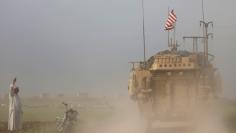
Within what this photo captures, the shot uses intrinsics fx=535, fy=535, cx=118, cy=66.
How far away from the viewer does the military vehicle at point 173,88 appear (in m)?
19.3

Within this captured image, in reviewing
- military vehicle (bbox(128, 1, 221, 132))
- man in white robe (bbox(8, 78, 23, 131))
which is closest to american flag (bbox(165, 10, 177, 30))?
military vehicle (bbox(128, 1, 221, 132))

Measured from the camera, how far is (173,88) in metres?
19.6

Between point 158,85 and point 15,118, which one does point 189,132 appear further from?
point 15,118

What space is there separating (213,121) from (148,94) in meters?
2.99

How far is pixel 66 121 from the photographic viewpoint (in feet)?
70.5

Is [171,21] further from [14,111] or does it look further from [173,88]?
[14,111]

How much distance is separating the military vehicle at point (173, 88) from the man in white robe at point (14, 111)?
248 inches

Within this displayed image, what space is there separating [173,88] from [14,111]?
780cm

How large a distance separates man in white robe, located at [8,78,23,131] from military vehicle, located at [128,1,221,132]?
6.31 m

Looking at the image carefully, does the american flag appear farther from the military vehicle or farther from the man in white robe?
the man in white robe

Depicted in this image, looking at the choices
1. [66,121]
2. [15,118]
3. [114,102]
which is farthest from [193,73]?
[114,102]

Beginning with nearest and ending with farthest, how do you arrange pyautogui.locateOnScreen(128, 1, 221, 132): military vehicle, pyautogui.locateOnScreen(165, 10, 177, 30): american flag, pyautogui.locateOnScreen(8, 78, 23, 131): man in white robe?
pyautogui.locateOnScreen(128, 1, 221, 132): military vehicle < pyautogui.locateOnScreen(8, 78, 23, 131): man in white robe < pyautogui.locateOnScreen(165, 10, 177, 30): american flag

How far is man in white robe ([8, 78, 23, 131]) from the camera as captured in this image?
2336cm

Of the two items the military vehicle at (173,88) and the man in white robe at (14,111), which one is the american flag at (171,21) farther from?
the man in white robe at (14,111)
